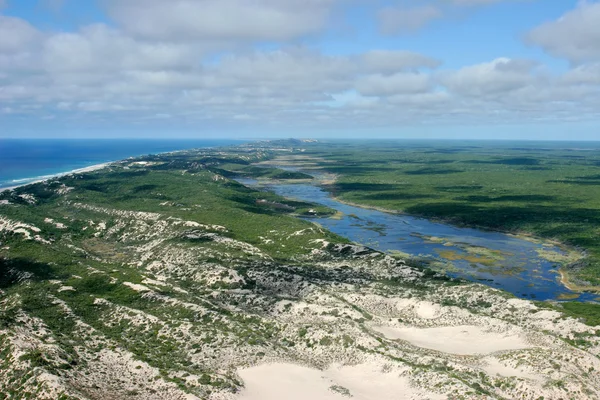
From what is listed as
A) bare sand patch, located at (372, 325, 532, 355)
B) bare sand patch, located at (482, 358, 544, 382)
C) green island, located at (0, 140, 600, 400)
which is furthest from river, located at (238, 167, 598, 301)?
bare sand patch, located at (482, 358, 544, 382)

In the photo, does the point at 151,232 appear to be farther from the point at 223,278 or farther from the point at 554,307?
the point at 554,307

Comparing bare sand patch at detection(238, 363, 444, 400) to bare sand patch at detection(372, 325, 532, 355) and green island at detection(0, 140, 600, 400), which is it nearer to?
green island at detection(0, 140, 600, 400)

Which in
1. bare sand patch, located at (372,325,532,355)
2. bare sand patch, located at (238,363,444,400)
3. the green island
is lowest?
bare sand patch, located at (238,363,444,400)

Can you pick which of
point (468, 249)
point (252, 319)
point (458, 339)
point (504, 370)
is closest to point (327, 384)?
point (252, 319)

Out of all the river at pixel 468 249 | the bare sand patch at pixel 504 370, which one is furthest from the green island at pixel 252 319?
the river at pixel 468 249

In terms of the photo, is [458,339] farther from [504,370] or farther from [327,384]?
[327,384]

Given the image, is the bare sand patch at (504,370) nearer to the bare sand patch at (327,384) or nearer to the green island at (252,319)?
the green island at (252,319)
